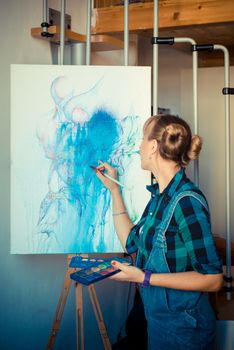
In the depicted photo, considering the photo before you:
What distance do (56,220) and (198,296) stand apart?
28.3 inches

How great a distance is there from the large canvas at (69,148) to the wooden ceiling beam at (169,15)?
709 mm

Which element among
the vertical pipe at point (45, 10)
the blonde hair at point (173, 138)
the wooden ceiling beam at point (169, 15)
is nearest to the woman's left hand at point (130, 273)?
the blonde hair at point (173, 138)

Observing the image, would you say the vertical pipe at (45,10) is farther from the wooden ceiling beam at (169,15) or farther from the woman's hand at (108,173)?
the woman's hand at (108,173)

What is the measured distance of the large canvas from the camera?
75.3 inches

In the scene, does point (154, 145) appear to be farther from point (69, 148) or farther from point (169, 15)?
point (169, 15)

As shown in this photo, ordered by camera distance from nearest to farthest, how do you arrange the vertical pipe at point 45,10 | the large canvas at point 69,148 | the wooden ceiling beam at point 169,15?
the large canvas at point 69,148 → the vertical pipe at point 45,10 → the wooden ceiling beam at point 169,15

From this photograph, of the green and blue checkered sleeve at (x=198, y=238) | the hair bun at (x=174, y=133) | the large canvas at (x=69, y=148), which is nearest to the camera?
the green and blue checkered sleeve at (x=198, y=238)

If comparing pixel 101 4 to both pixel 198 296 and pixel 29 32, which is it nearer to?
pixel 29 32

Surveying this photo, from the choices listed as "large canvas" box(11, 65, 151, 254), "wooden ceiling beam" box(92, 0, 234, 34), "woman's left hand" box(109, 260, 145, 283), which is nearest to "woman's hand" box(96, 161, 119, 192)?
"large canvas" box(11, 65, 151, 254)

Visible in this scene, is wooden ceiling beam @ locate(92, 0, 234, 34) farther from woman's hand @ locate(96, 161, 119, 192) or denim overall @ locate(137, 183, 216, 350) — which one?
denim overall @ locate(137, 183, 216, 350)

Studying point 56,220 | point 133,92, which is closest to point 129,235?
point 56,220

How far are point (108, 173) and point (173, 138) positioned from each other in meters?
0.52

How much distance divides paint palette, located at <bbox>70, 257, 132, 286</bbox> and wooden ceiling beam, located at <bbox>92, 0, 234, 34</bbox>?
1.49 meters

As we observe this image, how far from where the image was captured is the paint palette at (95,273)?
139 centimetres
